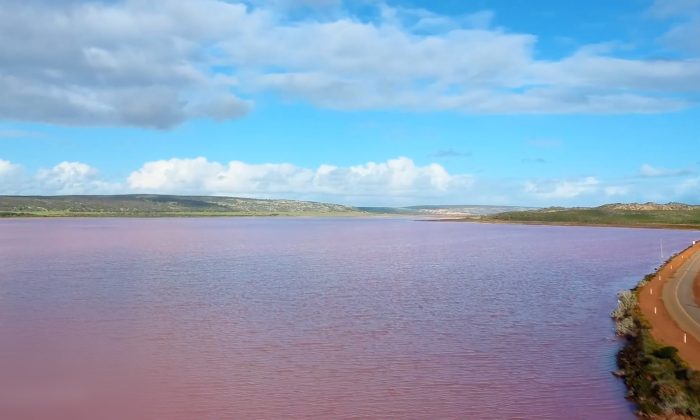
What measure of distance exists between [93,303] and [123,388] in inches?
668

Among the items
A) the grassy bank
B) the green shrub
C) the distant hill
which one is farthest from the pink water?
the distant hill

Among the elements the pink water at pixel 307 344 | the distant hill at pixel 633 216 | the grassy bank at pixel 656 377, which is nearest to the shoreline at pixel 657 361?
the grassy bank at pixel 656 377

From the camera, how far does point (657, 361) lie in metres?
21.0

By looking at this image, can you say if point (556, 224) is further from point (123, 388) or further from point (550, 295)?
point (123, 388)

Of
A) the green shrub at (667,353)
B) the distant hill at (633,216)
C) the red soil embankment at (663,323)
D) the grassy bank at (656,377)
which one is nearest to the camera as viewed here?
the grassy bank at (656,377)

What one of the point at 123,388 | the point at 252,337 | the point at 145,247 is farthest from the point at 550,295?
the point at 145,247

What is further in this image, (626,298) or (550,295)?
(550,295)

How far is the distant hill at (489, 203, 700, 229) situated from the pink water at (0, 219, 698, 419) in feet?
383

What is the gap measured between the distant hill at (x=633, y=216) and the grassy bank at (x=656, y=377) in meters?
133

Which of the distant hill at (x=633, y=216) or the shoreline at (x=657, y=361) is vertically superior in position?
the distant hill at (x=633, y=216)

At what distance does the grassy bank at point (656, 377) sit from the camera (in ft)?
56.3

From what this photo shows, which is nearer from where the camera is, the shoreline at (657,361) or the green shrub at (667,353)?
the shoreline at (657,361)

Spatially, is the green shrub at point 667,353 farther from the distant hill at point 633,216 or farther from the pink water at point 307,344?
the distant hill at point 633,216

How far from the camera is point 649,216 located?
168 metres
